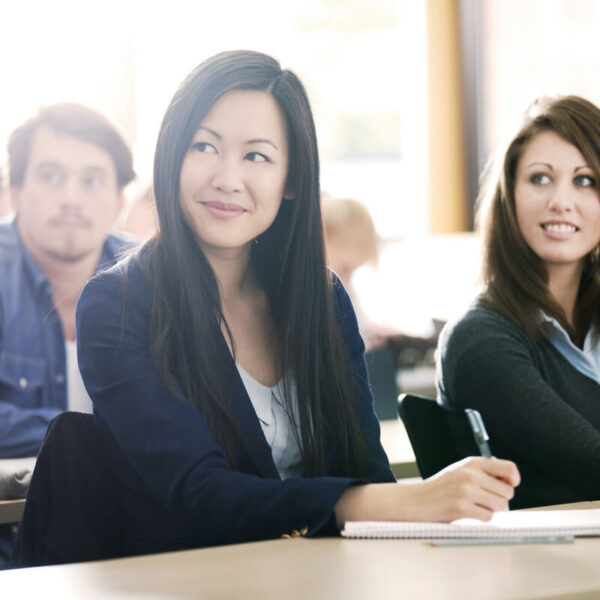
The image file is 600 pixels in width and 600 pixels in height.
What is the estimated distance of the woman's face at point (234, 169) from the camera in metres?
1.50

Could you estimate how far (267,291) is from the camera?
172cm

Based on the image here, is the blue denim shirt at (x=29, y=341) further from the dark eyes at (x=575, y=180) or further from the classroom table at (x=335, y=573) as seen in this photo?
the classroom table at (x=335, y=573)

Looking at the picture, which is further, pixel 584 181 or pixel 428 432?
pixel 584 181

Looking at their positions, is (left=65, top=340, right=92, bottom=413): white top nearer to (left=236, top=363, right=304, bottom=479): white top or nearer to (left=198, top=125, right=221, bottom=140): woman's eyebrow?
(left=236, top=363, right=304, bottom=479): white top

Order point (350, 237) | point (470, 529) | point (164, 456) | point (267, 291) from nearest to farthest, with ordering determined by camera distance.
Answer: point (470, 529) < point (164, 456) < point (267, 291) < point (350, 237)

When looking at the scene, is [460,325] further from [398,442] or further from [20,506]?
[20,506]

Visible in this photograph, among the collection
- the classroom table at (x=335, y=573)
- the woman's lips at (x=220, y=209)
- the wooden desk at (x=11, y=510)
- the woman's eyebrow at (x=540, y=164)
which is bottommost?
the wooden desk at (x=11, y=510)

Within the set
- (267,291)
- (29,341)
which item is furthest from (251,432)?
(29,341)

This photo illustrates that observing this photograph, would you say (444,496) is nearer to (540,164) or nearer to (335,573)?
(335,573)

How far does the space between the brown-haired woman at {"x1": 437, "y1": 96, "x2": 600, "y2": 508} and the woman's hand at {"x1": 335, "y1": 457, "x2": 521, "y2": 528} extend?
0.55m

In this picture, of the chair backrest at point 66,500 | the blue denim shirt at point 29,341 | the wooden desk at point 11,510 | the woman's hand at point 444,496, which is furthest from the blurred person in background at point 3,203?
the woman's hand at point 444,496

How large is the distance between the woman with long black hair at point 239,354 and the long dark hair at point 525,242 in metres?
0.43

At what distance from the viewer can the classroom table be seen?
963 millimetres

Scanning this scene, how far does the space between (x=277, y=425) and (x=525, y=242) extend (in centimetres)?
78
